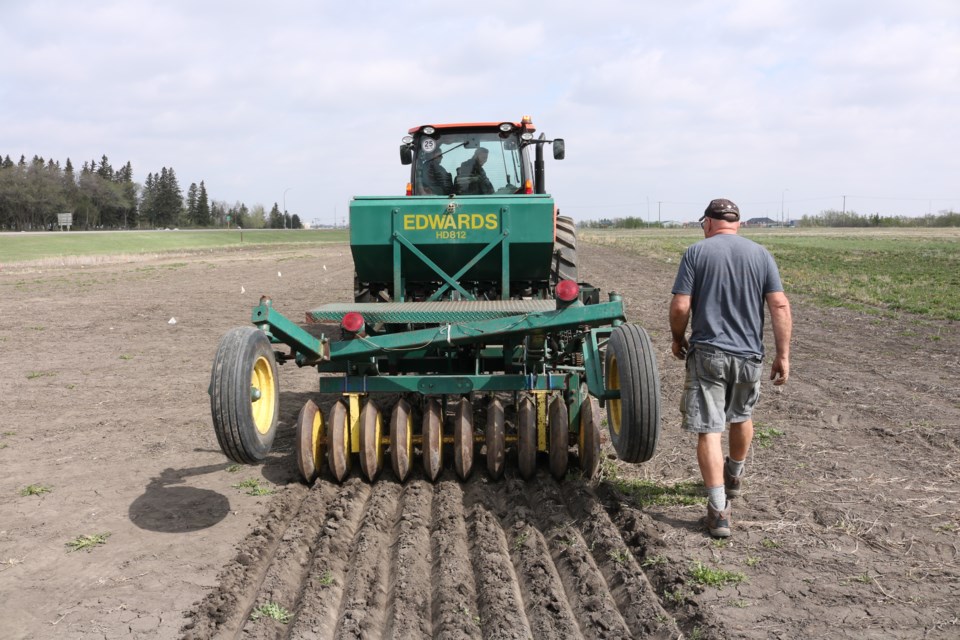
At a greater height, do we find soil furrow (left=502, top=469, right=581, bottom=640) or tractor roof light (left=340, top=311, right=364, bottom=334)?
tractor roof light (left=340, top=311, right=364, bottom=334)

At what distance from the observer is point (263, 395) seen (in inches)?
189

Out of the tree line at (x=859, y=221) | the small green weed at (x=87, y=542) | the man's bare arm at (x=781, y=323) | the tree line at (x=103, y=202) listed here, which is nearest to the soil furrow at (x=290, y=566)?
the small green weed at (x=87, y=542)

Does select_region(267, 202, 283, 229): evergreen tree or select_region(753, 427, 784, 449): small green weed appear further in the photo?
select_region(267, 202, 283, 229): evergreen tree

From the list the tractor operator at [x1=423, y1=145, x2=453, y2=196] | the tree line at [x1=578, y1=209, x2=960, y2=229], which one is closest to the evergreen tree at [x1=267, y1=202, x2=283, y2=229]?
the tree line at [x1=578, y1=209, x2=960, y2=229]

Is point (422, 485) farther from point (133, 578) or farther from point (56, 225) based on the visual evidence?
point (56, 225)

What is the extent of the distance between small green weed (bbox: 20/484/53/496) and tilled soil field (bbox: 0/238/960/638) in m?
0.02

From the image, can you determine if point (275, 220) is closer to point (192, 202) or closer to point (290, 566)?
point (192, 202)

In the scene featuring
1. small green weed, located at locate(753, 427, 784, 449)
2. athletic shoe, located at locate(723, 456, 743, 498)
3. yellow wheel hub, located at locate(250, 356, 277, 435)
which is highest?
yellow wheel hub, located at locate(250, 356, 277, 435)

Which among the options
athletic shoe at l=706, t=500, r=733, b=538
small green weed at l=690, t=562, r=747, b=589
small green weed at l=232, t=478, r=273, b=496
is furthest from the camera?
small green weed at l=232, t=478, r=273, b=496

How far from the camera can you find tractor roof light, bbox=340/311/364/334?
511 cm

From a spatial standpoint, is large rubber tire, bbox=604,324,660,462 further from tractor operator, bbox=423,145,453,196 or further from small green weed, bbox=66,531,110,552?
tractor operator, bbox=423,145,453,196

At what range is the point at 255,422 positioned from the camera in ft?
14.8

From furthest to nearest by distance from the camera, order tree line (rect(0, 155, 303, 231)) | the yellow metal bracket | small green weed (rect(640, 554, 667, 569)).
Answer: tree line (rect(0, 155, 303, 231)) → the yellow metal bracket → small green weed (rect(640, 554, 667, 569))

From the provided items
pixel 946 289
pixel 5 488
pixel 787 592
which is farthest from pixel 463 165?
pixel 946 289
